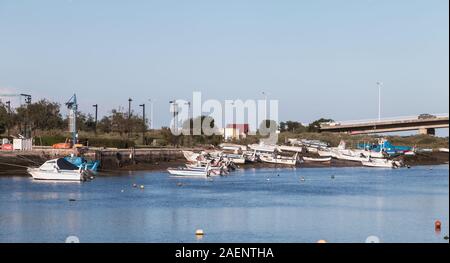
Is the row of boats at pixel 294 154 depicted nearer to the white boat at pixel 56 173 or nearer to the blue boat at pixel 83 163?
the blue boat at pixel 83 163

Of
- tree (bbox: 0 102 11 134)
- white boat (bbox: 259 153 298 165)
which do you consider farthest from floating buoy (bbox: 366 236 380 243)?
tree (bbox: 0 102 11 134)

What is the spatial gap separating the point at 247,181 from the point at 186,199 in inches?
912

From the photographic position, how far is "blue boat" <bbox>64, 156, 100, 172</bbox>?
8125 cm

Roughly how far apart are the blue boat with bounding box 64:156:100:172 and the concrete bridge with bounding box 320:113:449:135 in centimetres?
8557

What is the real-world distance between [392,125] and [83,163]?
94.3 meters

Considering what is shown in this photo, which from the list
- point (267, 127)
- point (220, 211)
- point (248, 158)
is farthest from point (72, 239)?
point (267, 127)

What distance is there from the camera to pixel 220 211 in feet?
168

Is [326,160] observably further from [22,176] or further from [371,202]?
[371,202]

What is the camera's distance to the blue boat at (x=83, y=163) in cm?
8125

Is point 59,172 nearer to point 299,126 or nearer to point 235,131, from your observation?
point 235,131

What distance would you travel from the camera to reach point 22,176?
79688mm

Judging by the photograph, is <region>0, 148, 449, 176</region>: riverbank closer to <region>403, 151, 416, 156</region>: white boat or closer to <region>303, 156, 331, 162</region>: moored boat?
<region>303, 156, 331, 162</region>: moored boat

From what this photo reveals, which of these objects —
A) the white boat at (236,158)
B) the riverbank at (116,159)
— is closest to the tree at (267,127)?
the riverbank at (116,159)
